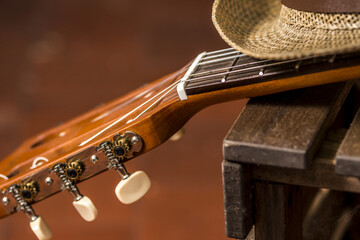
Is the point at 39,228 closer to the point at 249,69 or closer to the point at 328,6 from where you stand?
the point at 249,69

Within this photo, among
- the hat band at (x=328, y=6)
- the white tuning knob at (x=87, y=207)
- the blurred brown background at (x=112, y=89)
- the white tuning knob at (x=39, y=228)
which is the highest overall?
the hat band at (x=328, y=6)

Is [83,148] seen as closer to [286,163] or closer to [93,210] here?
[93,210]

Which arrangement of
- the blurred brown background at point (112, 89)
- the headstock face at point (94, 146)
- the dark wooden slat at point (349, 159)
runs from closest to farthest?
the dark wooden slat at point (349, 159) < the headstock face at point (94, 146) < the blurred brown background at point (112, 89)

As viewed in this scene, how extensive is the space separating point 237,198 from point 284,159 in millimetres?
112

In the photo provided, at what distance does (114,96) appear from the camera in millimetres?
2551

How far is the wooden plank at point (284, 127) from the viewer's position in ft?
2.65

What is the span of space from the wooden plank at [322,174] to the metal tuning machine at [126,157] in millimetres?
221

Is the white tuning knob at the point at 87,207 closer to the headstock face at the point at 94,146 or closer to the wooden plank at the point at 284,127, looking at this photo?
the headstock face at the point at 94,146

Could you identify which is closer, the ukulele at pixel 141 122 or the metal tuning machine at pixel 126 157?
the ukulele at pixel 141 122

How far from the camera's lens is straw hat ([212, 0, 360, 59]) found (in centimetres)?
87

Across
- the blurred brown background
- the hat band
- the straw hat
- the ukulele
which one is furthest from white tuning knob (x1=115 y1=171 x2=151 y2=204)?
the blurred brown background

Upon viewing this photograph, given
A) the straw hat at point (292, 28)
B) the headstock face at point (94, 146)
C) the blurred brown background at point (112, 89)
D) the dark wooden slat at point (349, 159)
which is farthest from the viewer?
the blurred brown background at point (112, 89)

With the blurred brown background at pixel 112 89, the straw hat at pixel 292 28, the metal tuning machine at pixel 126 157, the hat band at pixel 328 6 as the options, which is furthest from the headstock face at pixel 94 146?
the blurred brown background at pixel 112 89

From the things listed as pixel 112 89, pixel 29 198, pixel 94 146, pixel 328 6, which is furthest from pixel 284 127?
pixel 112 89
